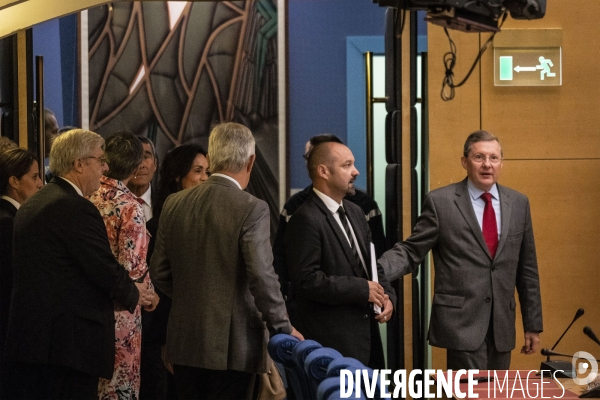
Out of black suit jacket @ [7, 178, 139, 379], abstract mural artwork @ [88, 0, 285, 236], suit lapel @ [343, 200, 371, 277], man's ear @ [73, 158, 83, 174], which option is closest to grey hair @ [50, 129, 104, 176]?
man's ear @ [73, 158, 83, 174]

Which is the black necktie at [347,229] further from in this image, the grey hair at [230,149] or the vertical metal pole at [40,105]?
the vertical metal pole at [40,105]

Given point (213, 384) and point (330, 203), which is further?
point (330, 203)

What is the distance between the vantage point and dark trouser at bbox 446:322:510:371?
4957 mm

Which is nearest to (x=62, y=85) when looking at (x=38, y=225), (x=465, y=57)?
(x=465, y=57)

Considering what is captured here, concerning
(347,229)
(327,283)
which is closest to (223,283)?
(327,283)

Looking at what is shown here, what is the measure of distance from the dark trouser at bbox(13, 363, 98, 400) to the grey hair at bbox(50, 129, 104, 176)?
812 mm

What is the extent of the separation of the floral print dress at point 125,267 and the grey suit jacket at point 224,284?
0.45 metres

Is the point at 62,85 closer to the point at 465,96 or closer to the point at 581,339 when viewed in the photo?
the point at 465,96

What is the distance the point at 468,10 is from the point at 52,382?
226 centimetres

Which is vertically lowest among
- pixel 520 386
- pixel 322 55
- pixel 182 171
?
pixel 520 386

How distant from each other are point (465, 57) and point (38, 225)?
3.03 meters

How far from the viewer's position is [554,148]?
6.04 m

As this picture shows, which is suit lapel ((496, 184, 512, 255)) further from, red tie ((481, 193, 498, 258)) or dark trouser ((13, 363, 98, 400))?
dark trouser ((13, 363, 98, 400))

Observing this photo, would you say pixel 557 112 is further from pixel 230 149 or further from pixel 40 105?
pixel 40 105
